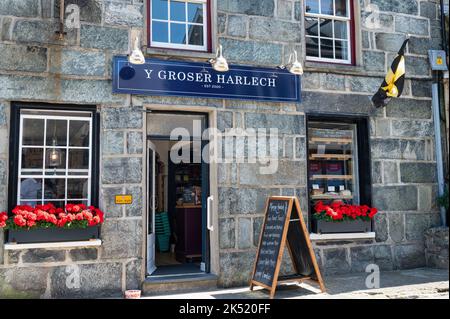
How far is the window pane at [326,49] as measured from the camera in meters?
8.14

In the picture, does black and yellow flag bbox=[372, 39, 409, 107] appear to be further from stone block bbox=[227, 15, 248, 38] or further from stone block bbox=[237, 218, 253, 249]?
stone block bbox=[237, 218, 253, 249]

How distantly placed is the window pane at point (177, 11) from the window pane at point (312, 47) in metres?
2.19

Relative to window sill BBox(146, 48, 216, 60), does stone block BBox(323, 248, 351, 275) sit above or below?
→ below

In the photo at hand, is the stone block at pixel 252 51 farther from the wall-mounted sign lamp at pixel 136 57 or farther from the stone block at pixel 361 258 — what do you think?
the stone block at pixel 361 258

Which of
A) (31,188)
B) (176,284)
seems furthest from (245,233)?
(31,188)

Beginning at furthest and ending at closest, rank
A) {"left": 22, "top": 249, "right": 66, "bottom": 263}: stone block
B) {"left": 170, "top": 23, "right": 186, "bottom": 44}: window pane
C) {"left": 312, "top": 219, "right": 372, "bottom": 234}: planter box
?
{"left": 312, "top": 219, "right": 372, "bottom": 234}: planter box, {"left": 170, "top": 23, "right": 186, "bottom": 44}: window pane, {"left": 22, "top": 249, "right": 66, "bottom": 263}: stone block

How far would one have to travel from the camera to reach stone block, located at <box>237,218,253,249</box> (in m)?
7.14

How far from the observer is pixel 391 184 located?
8.11 meters

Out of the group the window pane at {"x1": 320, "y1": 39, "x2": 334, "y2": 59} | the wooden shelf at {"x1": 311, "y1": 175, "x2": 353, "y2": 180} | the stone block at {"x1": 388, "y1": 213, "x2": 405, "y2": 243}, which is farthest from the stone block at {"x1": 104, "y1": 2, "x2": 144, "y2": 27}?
the stone block at {"x1": 388, "y1": 213, "x2": 405, "y2": 243}

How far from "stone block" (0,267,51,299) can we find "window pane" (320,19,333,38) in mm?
5877

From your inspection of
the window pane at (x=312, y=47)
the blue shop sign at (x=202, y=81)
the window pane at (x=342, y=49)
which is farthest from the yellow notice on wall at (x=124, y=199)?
the window pane at (x=342, y=49)

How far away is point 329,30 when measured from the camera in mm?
8227

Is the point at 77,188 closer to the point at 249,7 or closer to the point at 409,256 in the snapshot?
the point at 249,7

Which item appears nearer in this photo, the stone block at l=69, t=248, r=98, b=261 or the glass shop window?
the stone block at l=69, t=248, r=98, b=261
